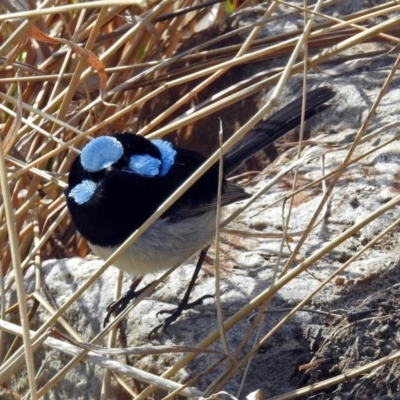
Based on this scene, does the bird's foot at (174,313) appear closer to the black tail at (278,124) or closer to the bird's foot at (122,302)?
the bird's foot at (122,302)

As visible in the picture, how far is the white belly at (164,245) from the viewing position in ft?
8.88

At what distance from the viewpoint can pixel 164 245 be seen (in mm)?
2793

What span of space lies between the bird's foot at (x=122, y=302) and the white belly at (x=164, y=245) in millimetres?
103

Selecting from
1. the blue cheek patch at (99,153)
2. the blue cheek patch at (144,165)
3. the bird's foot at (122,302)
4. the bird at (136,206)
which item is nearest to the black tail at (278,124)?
the bird at (136,206)

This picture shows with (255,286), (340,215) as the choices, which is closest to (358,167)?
(340,215)

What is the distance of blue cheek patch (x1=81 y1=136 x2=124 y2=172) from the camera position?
2639 mm

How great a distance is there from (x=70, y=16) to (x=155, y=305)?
1.48 meters

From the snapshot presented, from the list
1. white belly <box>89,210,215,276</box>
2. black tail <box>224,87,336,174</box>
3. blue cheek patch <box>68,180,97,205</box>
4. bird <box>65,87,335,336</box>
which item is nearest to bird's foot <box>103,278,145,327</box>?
bird <box>65,87,335,336</box>

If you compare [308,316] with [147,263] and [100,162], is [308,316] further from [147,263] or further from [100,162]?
[100,162]

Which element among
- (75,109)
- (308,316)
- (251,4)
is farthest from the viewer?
(251,4)

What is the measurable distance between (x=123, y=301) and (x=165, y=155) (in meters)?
0.56

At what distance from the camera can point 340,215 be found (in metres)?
2.97

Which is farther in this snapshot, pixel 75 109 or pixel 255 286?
pixel 75 109

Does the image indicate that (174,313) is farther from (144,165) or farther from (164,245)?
(144,165)
